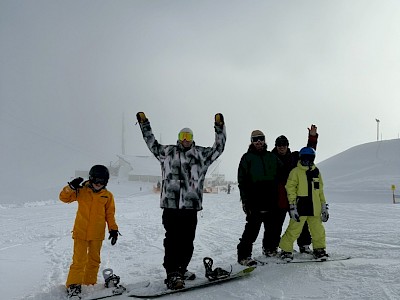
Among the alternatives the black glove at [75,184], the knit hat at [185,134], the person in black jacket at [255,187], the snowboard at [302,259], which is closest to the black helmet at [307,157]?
the person in black jacket at [255,187]

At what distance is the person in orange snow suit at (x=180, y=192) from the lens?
14.2 ft

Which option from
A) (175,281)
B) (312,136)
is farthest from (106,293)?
(312,136)

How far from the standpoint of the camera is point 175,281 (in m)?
4.01

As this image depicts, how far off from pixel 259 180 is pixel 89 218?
244cm

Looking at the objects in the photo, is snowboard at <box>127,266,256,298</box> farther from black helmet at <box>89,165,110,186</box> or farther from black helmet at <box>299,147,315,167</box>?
black helmet at <box>299,147,315,167</box>

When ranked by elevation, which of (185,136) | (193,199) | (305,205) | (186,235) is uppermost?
(185,136)

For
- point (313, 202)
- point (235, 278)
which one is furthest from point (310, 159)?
point (235, 278)

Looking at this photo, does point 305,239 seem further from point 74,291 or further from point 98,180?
point 74,291

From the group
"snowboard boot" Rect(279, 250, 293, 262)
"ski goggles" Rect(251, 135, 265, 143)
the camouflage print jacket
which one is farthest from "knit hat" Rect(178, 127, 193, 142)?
"snowboard boot" Rect(279, 250, 293, 262)

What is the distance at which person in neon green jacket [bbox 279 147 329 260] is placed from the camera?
5.23 metres

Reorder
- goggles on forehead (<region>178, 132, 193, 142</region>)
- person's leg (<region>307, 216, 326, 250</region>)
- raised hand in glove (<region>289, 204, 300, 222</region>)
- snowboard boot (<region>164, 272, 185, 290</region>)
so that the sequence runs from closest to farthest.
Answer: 1. snowboard boot (<region>164, 272, 185, 290</region>)
2. goggles on forehead (<region>178, 132, 193, 142</region>)
3. raised hand in glove (<region>289, 204, 300, 222</region>)
4. person's leg (<region>307, 216, 326, 250</region>)

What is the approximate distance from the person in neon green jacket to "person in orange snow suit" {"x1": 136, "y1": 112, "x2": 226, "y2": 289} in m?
1.61

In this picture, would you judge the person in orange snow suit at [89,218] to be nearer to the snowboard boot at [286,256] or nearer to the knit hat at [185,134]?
the knit hat at [185,134]

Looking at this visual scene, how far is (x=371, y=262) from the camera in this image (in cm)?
493
